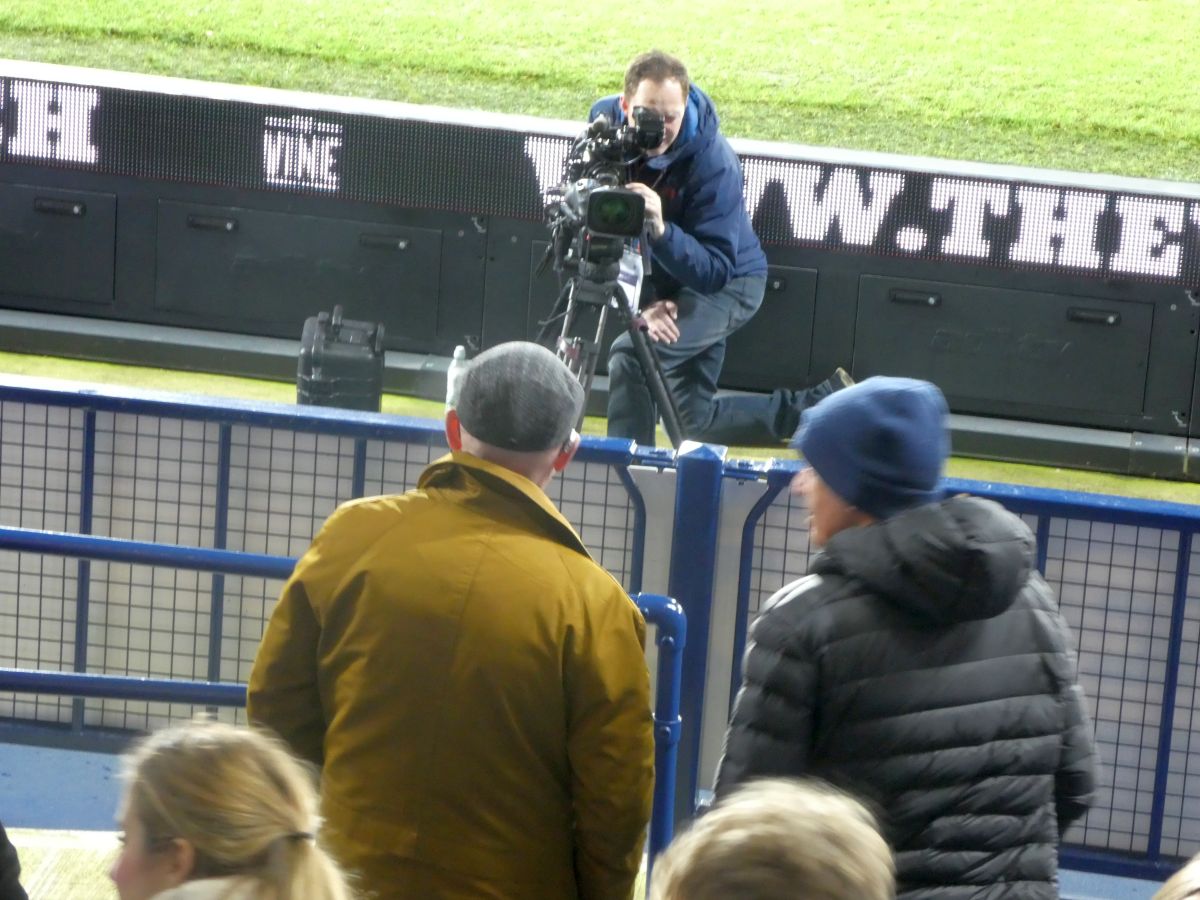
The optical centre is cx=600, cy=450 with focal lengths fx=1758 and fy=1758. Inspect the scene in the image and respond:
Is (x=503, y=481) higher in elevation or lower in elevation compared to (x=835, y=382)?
higher

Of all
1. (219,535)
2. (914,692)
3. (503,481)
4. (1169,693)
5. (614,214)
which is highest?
(614,214)

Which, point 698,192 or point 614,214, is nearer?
point 614,214

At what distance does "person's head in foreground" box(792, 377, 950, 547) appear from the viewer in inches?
97.2

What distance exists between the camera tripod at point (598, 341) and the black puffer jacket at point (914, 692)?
3735 millimetres

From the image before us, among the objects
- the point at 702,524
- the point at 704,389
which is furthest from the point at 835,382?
the point at 702,524

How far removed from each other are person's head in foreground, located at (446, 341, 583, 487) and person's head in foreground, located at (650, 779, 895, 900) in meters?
1.03

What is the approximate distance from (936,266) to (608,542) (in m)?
4.06

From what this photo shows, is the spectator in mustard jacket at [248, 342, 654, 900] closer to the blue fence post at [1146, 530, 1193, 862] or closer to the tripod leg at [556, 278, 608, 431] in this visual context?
the blue fence post at [1146, 530, 1193, 862]

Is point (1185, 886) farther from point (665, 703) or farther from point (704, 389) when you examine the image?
point (704, 389)

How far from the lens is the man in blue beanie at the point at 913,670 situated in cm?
238

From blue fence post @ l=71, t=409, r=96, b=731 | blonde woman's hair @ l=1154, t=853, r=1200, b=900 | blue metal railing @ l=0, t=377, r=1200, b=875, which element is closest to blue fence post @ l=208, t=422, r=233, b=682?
blue metal railing @ l=0, t=377, r=1200, b=875

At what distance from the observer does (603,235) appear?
6188 mm

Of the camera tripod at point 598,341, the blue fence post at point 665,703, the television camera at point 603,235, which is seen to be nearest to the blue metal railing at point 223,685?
the blue fence post at point 665,703

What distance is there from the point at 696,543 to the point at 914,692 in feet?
5.97
